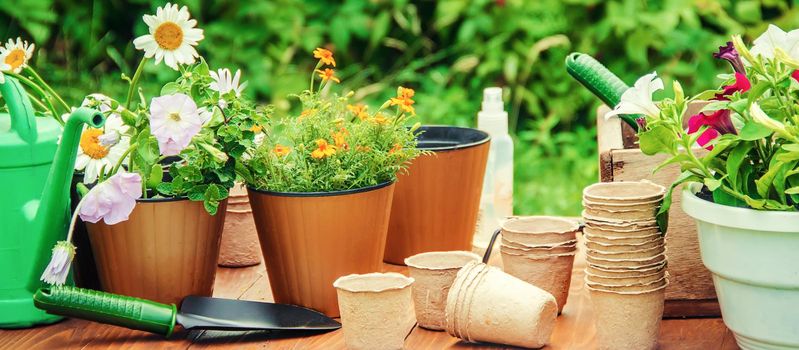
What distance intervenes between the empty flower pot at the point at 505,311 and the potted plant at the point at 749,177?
17 centimetres

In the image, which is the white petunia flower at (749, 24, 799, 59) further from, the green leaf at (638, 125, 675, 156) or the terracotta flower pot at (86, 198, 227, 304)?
the terracotta flower pot at (86, 198, 227, 304)

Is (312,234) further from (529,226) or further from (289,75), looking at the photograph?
(289,75)

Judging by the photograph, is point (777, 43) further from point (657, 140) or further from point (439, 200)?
point (439, 200)

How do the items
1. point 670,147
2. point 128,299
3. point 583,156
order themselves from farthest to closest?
point 583,156
point 128,299
point 670,147

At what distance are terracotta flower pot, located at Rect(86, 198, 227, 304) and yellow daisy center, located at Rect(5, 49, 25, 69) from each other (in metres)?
Result: 0.22

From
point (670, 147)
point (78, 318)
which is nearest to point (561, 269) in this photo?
point (670, 147)

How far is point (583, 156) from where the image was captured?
312cm

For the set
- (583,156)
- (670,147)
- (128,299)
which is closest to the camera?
(670,147)

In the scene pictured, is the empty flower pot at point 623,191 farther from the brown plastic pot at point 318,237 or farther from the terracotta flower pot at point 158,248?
the terracotta flower pot at point 158,248

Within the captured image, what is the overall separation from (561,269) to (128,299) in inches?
20.2

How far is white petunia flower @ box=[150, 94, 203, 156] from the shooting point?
46.5 inches

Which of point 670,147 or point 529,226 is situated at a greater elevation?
point 670,147

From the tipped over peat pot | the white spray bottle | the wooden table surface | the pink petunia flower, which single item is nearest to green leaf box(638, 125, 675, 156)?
the wooden table surface

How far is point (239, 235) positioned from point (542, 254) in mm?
490
